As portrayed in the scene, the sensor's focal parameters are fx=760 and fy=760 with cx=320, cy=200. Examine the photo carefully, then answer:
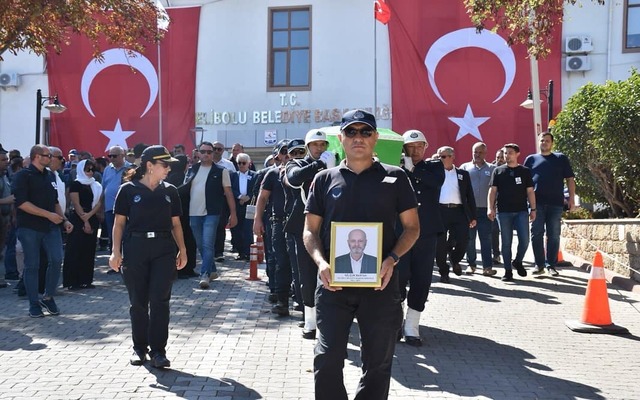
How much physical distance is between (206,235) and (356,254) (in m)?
6.96

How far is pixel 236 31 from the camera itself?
25.9 m

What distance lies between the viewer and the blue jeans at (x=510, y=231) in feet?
36.6

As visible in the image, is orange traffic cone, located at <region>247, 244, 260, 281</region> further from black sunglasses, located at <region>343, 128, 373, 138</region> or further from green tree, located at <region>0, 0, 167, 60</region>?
black sunglasses, located at <region>343, 128, 373, 138</region>

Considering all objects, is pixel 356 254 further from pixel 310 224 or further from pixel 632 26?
pixel 632 26

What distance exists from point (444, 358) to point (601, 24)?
20087 millimetres

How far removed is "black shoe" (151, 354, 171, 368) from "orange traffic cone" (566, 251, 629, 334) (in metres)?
4.20

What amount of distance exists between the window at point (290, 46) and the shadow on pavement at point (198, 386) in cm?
2046

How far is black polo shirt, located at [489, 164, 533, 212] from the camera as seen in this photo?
1105 cm

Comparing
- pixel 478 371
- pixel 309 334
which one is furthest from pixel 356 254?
pixel 309 334

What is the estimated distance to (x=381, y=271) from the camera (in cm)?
411

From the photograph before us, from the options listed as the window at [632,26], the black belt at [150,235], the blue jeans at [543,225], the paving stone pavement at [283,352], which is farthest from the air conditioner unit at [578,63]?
the black belt at [150,235]

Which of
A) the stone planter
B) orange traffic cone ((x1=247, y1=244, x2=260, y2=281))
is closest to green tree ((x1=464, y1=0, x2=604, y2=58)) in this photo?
the stone planter

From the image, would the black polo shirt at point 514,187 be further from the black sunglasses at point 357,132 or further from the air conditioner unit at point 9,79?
the air conditioner unit at point 9,79

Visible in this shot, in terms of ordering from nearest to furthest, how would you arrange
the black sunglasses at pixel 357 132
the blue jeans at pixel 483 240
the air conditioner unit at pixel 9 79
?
the black sunglasses at pixel 357 132 → the blue jeans at pixel 483 240 → the air conditioner unit at pixel 9 79
